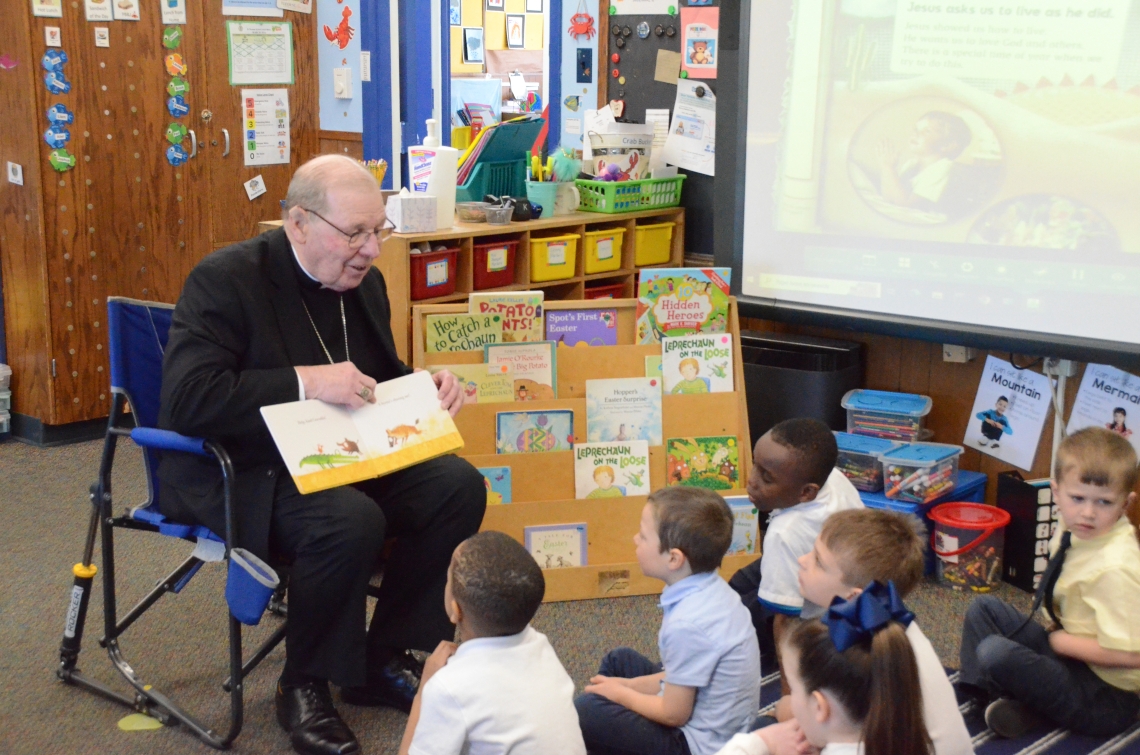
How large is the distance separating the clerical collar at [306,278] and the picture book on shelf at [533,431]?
661 millimetres

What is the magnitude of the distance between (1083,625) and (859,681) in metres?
1.01

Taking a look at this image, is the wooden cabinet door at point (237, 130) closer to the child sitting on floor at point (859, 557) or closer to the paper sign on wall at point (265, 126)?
the paper sign on wall at point (265, 126)

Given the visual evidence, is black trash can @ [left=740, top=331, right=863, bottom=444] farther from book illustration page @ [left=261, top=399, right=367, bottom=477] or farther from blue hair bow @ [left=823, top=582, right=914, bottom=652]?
blue hair bow @ [left=823, top=582, right=914, bottom=652]

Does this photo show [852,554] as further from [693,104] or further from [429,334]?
[693,104]

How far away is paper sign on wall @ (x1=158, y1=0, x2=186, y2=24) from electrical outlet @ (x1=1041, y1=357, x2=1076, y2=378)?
3.20m

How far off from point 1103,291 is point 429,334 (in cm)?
171

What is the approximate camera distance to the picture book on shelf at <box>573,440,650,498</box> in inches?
114

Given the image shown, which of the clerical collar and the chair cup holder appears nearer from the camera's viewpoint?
the chair cup holder

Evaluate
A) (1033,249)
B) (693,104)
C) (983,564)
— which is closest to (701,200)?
(693,104)

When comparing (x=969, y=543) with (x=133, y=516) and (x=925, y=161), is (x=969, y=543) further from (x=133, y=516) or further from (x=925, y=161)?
(x=133, y=516)

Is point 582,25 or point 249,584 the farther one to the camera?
point 582,25

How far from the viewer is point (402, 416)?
7.59 ft

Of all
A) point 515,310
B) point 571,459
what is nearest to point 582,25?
point 515,310

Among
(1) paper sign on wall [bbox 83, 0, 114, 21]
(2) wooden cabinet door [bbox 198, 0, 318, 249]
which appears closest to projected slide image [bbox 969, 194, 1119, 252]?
(2) wooden cabinet door [bbox 198, 0, 318, 249]
